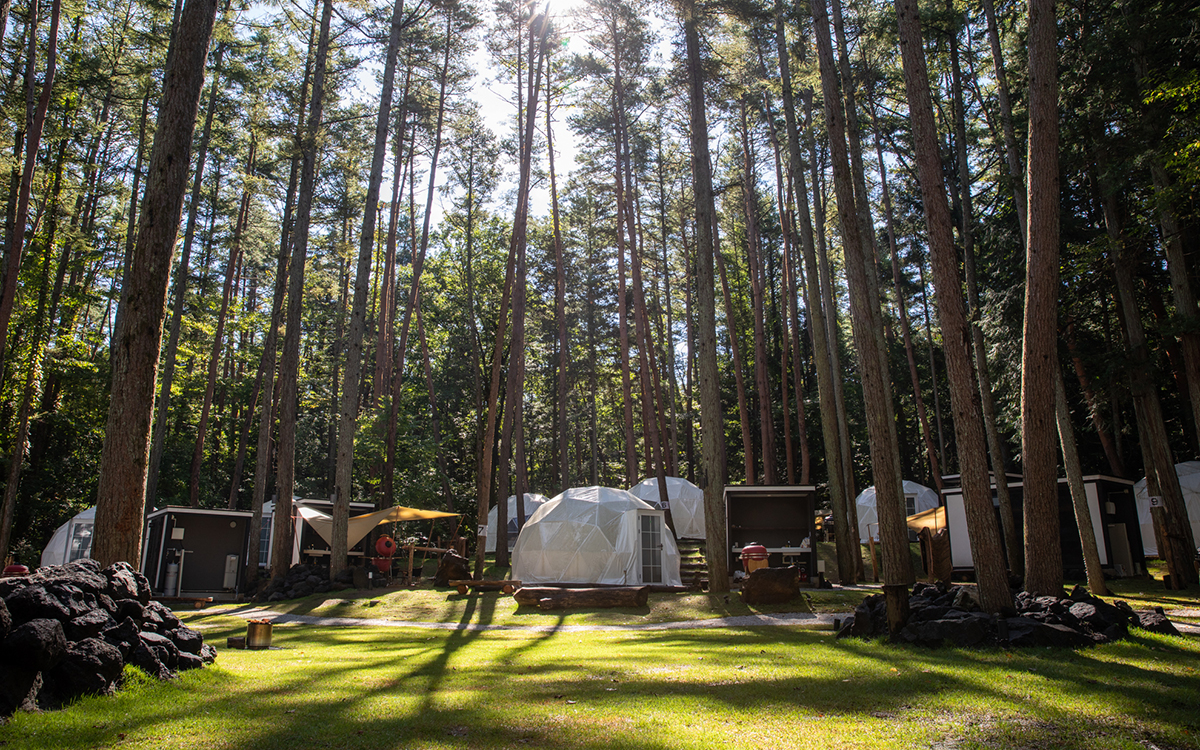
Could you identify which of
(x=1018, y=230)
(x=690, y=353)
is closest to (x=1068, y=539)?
(x=1018, y=230)

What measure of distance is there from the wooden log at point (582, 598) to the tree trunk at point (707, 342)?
1732 mm

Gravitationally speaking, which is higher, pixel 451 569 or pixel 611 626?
pixel 451 569

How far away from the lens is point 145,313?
7.16 metres

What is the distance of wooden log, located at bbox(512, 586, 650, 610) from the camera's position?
14.6 meters

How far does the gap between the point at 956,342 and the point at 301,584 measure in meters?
15.7

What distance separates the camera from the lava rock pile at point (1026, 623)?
23.9ft

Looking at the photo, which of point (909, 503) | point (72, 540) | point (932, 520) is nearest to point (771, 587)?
point (932, 520)

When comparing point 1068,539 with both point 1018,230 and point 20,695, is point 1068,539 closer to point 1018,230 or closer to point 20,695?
point 1018,230

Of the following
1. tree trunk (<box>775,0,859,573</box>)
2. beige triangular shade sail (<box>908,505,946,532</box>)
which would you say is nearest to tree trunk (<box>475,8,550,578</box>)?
tree trunk (<box>775,0,859,573</box>)

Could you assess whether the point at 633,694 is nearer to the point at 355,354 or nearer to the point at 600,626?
the point at 600,626

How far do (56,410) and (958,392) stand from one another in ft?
83.3

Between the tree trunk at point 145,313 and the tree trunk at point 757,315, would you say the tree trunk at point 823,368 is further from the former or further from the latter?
the tree trunk at point 145,313

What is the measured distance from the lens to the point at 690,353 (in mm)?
32469

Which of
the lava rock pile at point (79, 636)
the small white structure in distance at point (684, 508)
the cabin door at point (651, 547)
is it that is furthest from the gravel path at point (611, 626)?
the small white structure in distance at point (684, 508)
